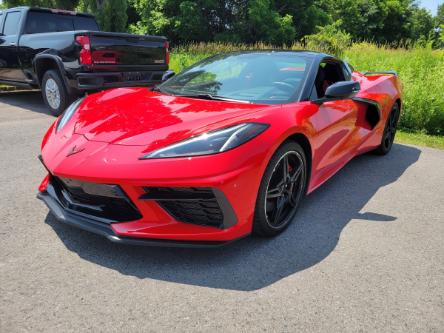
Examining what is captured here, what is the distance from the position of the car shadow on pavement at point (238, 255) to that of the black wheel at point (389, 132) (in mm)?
1938

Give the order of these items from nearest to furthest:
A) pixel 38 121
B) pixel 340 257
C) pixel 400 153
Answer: pixel 340 257 → pixel 400 153 → pixel 38 121

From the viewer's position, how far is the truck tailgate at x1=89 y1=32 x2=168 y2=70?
590 centimetres

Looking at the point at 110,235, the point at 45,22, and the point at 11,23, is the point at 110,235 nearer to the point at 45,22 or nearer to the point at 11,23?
the point at 45,22

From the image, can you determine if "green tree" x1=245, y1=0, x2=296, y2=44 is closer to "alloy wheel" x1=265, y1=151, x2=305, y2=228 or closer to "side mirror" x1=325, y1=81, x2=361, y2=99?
"side mirror" x1=325, y1=81, x2=361, y2=99

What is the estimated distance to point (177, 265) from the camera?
93.6 inches

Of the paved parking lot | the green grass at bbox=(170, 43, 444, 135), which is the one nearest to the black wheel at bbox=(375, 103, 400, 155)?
the paved parking lot

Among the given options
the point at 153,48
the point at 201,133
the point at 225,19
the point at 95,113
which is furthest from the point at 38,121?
the point at 225,19

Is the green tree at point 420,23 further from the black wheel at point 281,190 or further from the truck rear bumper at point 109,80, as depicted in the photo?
the black wheel at point 281,190

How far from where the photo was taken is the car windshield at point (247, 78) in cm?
314

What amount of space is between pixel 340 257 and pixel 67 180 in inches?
70.6

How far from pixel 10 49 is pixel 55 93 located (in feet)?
5.60

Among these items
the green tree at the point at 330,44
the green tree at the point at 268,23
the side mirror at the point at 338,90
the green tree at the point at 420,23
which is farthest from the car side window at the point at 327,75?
the green tree at the point at 420,23

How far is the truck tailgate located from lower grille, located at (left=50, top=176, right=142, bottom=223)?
3.97 meters

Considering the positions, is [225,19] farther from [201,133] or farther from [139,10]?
[201,133]
